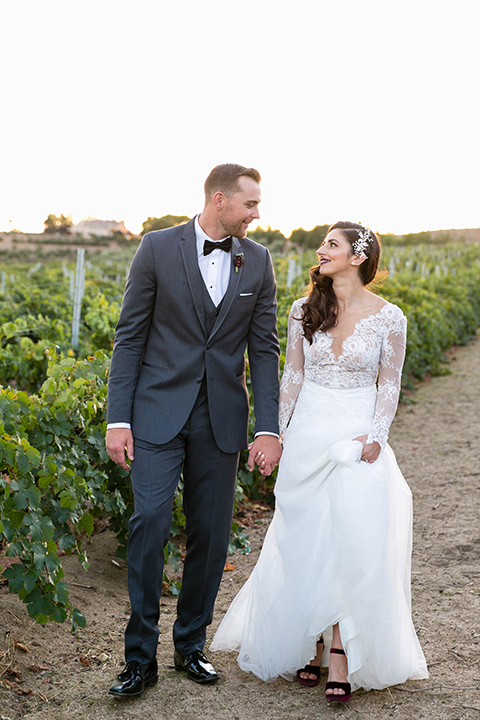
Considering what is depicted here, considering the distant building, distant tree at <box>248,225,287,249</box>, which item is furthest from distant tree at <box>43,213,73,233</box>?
distant tree at <box>248,225,287,249</box>

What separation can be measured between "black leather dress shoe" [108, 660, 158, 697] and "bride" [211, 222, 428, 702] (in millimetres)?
428

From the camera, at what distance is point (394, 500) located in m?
3.24

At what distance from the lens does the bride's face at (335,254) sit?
343 centimetres

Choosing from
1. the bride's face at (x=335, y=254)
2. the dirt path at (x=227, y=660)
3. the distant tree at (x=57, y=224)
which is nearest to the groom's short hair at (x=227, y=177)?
the bride's face at (x=335, y=254)

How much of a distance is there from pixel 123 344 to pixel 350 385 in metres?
1.04

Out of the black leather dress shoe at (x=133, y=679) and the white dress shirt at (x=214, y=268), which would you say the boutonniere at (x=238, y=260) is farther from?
the black leather dress shoe at (x=133, y=679)

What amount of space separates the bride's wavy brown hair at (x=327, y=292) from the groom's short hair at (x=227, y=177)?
1.78 ft

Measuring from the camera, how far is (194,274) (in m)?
3.14

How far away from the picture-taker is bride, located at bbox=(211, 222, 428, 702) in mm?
3096

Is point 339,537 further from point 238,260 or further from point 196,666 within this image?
point 238,260

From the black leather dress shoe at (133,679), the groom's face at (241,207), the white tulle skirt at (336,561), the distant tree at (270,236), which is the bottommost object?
the black leather dress shoe at (133,679)

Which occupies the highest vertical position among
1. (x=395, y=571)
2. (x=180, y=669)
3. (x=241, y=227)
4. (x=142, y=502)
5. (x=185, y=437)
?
(x=241, y=227)

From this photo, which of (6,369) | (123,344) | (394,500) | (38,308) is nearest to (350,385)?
(394,500)

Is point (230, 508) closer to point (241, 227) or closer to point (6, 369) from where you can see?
point (241, 227)
